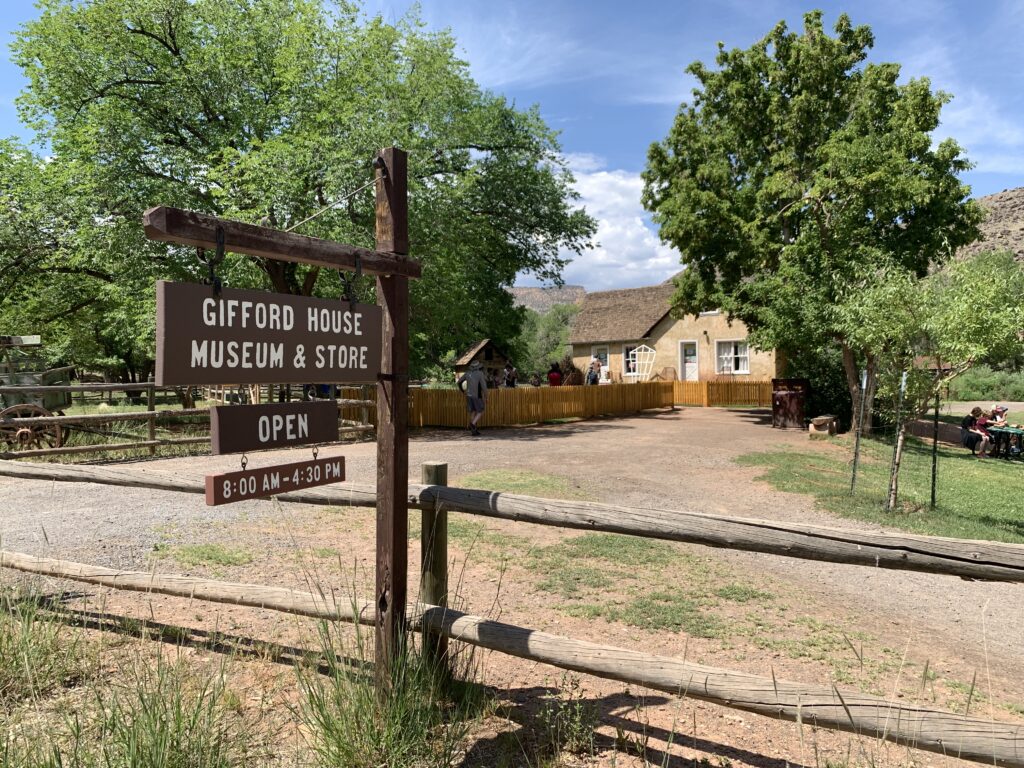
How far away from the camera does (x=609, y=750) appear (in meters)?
3.01

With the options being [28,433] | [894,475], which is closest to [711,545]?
[894,475]

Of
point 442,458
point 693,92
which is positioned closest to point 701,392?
point 693,92

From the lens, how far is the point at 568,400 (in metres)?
22.0

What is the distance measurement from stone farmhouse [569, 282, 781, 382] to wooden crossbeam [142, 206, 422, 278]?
27.1m

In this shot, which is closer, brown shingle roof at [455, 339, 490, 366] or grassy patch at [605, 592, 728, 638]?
grassy patch at [605, 592, 728, 638]

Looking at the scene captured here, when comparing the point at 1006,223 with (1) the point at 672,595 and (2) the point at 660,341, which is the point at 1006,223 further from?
(1) the point at 672,595

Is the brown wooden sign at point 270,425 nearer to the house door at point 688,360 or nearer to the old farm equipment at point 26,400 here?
the old farm equipment at point 26,400

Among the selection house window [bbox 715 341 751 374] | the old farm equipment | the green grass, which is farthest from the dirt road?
house window [bbox 715 341 751 374]

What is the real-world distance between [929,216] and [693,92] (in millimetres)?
8540

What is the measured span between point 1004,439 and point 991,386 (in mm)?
27403

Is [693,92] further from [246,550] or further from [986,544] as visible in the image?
[986,544]

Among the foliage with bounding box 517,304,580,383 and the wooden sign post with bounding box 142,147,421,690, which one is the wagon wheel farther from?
the foliage with bounding box 517,304,580,383

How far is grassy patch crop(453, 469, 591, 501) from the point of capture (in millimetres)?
9242

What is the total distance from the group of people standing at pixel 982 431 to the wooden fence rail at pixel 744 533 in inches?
683
